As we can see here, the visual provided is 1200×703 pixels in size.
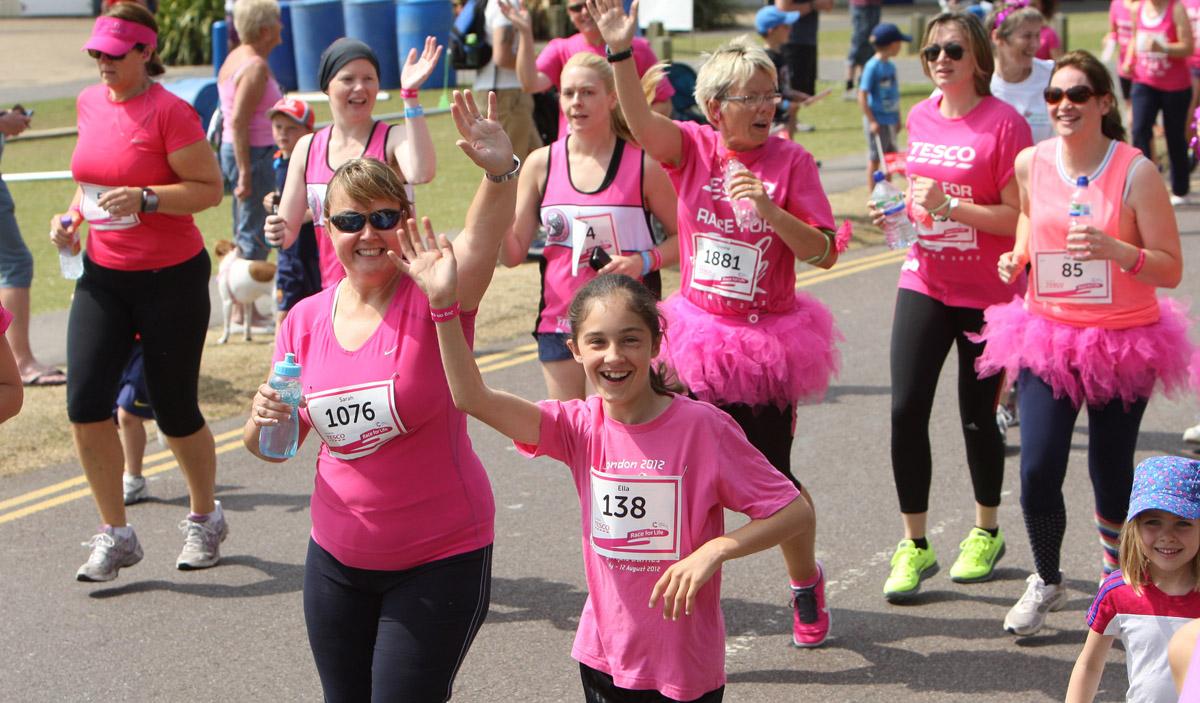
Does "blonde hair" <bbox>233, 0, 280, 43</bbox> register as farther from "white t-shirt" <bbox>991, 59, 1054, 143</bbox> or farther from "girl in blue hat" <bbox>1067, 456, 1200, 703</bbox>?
"girl in blue hat" <bbox>1067, 456, 1200, 703</bbox>

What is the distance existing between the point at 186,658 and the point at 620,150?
249 centimetres

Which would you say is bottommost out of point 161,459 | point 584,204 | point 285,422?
point 161,459

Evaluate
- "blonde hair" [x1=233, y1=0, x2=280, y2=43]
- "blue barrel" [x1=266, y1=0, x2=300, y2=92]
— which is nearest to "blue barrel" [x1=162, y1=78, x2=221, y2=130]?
"blonde hair" [x1=233, y1=0, x2=280, y2=43]

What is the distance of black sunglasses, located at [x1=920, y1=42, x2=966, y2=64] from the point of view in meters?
5.60

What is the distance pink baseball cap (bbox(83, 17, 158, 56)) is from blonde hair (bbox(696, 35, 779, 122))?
91.3 inches

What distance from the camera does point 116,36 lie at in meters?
5.84

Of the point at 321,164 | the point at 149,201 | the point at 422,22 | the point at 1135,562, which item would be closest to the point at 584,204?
the point at 321,164

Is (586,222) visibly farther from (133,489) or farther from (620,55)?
(133,489)

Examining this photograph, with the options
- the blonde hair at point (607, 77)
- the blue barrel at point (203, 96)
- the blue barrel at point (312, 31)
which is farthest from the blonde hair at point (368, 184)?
the blue barrel at point (312, 31)

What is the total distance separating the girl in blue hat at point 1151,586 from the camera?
3.63 metres

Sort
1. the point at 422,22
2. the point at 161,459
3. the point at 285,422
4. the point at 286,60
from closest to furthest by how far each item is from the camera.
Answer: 1. the point at 285,422
2. the point at 161,459
3. the point at 422,22
4. the point at 286,60

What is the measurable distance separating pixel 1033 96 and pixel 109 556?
5.52m

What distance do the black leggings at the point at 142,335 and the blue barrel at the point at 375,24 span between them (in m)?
18.2

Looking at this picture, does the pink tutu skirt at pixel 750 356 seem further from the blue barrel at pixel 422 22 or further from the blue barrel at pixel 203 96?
the blue barrel at pixel 422 22
